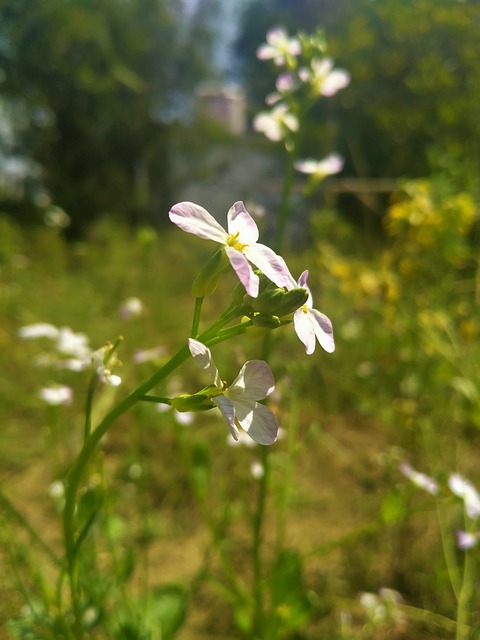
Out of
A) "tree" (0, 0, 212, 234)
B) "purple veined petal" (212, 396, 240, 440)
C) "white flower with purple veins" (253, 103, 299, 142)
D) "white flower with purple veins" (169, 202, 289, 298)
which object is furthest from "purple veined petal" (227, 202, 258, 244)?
"tree" (0, 0, 212, 234)

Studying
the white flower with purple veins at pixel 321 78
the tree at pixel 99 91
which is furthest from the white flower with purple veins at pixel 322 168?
the tree at pixel 99 91

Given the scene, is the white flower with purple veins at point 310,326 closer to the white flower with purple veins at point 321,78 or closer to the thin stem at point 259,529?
the thin stem at point 259,529

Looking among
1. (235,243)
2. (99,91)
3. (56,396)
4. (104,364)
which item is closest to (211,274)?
(235,243)

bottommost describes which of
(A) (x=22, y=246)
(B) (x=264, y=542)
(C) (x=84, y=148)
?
(B) (x=264, y=542)

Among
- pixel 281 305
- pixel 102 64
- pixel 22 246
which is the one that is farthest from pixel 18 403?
pixel 102 64

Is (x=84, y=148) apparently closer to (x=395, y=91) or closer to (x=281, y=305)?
(x=395, y=91)

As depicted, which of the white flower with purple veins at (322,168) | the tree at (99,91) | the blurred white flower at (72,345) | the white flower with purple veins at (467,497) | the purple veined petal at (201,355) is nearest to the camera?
the purple veined petal at (201,355)

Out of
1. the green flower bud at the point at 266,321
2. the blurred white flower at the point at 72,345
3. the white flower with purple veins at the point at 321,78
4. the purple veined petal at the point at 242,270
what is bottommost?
the green flower bud at the point at 266,321
